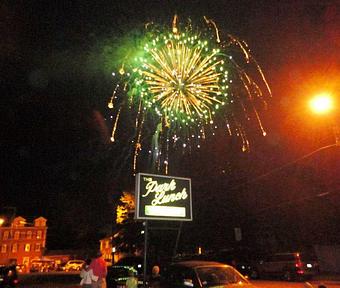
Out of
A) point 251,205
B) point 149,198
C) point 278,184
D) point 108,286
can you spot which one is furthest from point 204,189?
point 149,198

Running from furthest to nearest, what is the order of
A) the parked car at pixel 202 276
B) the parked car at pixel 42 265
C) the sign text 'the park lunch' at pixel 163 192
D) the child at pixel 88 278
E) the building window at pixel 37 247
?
1. the building window at pixel 37 247
2. the parked car at pixel 42 265
3. the sign text 'the park lunch' at pixel 163 192
4. the child at pixel 88 278
5. the parked car at pixel 202 276

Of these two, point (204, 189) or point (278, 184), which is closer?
point (278, 184)

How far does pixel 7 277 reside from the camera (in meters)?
18.7

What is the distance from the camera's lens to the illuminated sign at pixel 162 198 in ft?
34.3

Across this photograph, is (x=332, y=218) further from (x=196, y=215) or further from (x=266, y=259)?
(x=196, y=215)

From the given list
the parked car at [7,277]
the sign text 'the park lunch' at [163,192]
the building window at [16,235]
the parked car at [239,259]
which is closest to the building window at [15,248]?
the building window at [16,235]

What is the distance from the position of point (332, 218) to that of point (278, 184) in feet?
16.8

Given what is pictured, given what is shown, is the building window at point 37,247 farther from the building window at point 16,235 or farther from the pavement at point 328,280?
the pavement at point 328,280

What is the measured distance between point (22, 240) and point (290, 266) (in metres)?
58.1

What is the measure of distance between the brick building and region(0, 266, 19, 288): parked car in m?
50.1

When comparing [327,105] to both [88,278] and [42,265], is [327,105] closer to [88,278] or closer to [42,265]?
[88,278]

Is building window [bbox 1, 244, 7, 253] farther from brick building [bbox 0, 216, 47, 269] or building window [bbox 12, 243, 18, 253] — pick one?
building window [bbox 12, 243, 18, 253]

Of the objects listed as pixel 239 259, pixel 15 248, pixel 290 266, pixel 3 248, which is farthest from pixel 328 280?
pixel 15 248

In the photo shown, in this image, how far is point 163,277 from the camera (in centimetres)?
946
